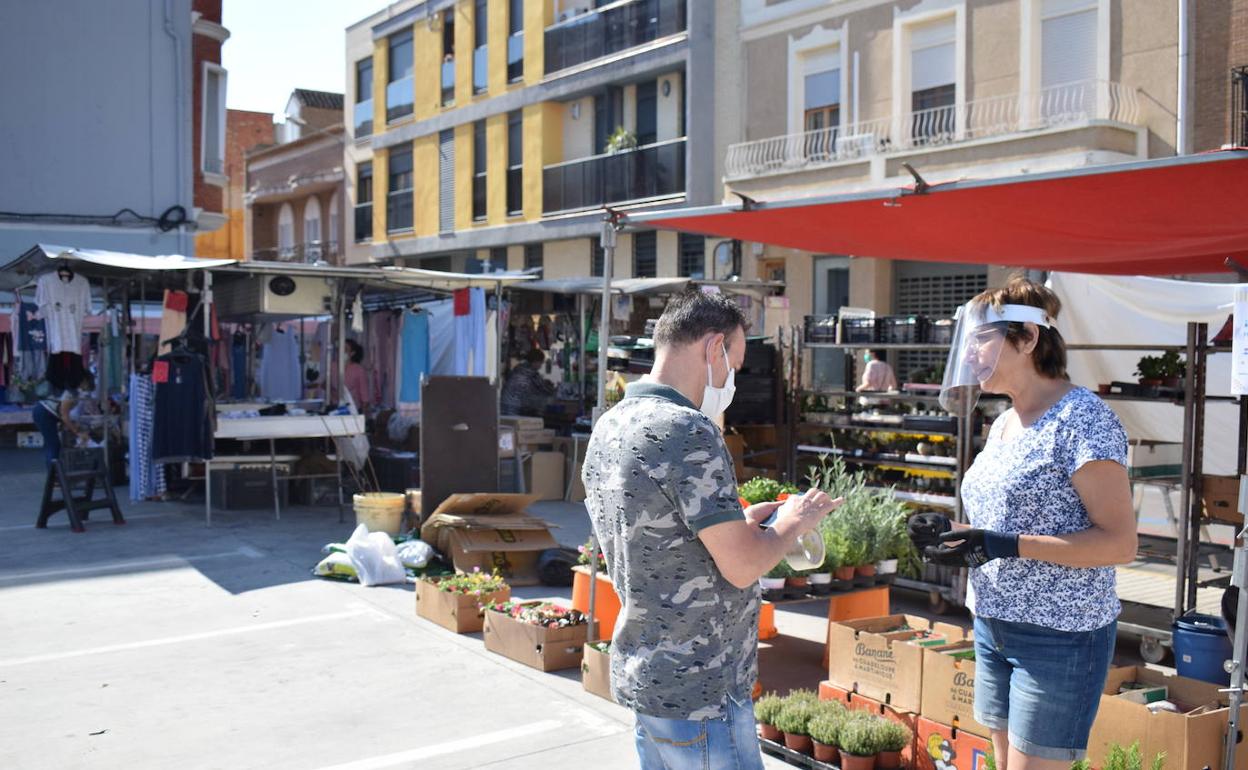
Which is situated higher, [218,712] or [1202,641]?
[1202,641]

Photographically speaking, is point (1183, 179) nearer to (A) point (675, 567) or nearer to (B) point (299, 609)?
(A) point (675, 567)

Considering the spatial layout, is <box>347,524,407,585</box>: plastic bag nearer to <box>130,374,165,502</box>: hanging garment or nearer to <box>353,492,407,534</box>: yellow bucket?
<box>353,492,407,534</box>: yellow bucket

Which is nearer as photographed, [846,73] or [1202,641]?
[1202,641]

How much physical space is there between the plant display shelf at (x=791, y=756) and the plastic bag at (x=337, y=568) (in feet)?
15.3

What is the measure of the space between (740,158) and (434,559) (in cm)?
1259

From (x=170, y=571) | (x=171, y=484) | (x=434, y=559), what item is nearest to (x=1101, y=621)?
(x=434, y=559)

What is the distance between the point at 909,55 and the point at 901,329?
9.67 meters

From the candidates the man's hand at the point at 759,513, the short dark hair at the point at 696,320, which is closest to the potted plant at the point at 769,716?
the man's hand at the point at 759,513

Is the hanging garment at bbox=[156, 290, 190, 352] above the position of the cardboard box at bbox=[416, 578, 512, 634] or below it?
above

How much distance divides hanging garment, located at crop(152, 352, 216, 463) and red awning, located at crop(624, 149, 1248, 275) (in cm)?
611

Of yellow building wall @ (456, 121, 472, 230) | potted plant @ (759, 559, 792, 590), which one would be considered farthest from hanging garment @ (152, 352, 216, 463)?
yellow building wall @ (456, 121, 472, 230)

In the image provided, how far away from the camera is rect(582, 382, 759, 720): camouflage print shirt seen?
8.71ft

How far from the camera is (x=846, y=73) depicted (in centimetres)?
1820

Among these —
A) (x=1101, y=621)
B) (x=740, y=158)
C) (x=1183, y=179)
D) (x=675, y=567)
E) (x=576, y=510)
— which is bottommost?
(x=576, y=510)
